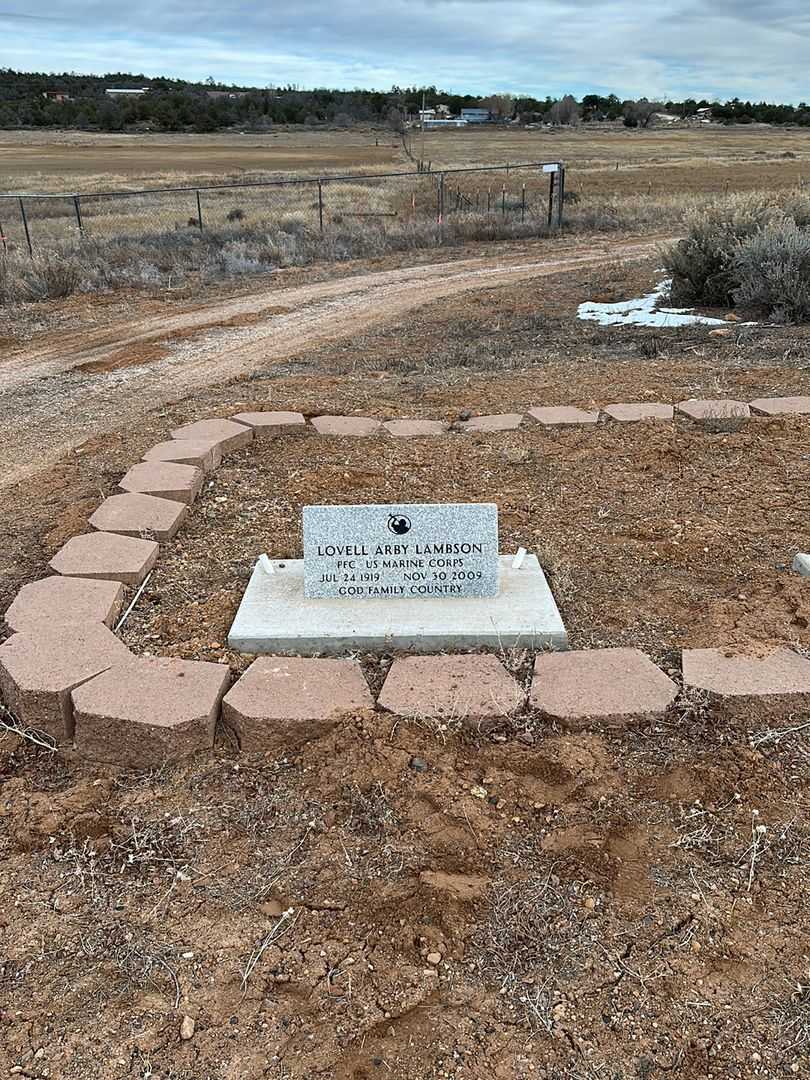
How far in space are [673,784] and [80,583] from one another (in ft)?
7.92

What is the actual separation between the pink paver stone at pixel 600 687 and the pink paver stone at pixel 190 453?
2.67 meters

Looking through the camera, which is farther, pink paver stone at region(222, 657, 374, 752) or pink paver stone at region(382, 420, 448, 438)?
pink paver stone at region(382, 420, 448, 438)

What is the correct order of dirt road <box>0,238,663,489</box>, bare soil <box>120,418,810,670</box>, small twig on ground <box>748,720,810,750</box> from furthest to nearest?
dirt road <box>0,238,663,489</box> → bare soil <box>120,418,810,670</box> → small twig on ground <box>748,720,810,750</box>

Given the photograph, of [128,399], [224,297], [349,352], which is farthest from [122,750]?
[224,297]

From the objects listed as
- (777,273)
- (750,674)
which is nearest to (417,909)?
(750,674)

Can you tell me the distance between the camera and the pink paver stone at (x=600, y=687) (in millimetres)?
2900

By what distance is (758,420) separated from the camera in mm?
5668

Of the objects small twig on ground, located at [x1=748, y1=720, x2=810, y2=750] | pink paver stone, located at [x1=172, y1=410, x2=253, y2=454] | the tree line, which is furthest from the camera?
the tree line

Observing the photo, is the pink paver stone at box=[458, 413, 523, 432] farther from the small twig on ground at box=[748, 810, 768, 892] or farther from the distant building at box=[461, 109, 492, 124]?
the distant building at box=[461, 109, 492, 124]

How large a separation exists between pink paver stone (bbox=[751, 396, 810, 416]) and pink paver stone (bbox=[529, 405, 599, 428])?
3.46 ft

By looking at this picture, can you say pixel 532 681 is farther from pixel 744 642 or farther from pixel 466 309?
pixel 466 309

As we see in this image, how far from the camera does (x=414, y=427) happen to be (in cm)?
579

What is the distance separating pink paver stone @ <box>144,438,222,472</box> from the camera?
16.7 feet

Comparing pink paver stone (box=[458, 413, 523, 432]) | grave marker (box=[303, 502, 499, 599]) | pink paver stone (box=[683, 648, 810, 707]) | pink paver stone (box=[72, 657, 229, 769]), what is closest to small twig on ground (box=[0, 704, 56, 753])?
pink paver stone (box=[72, 657, 229, 769])
